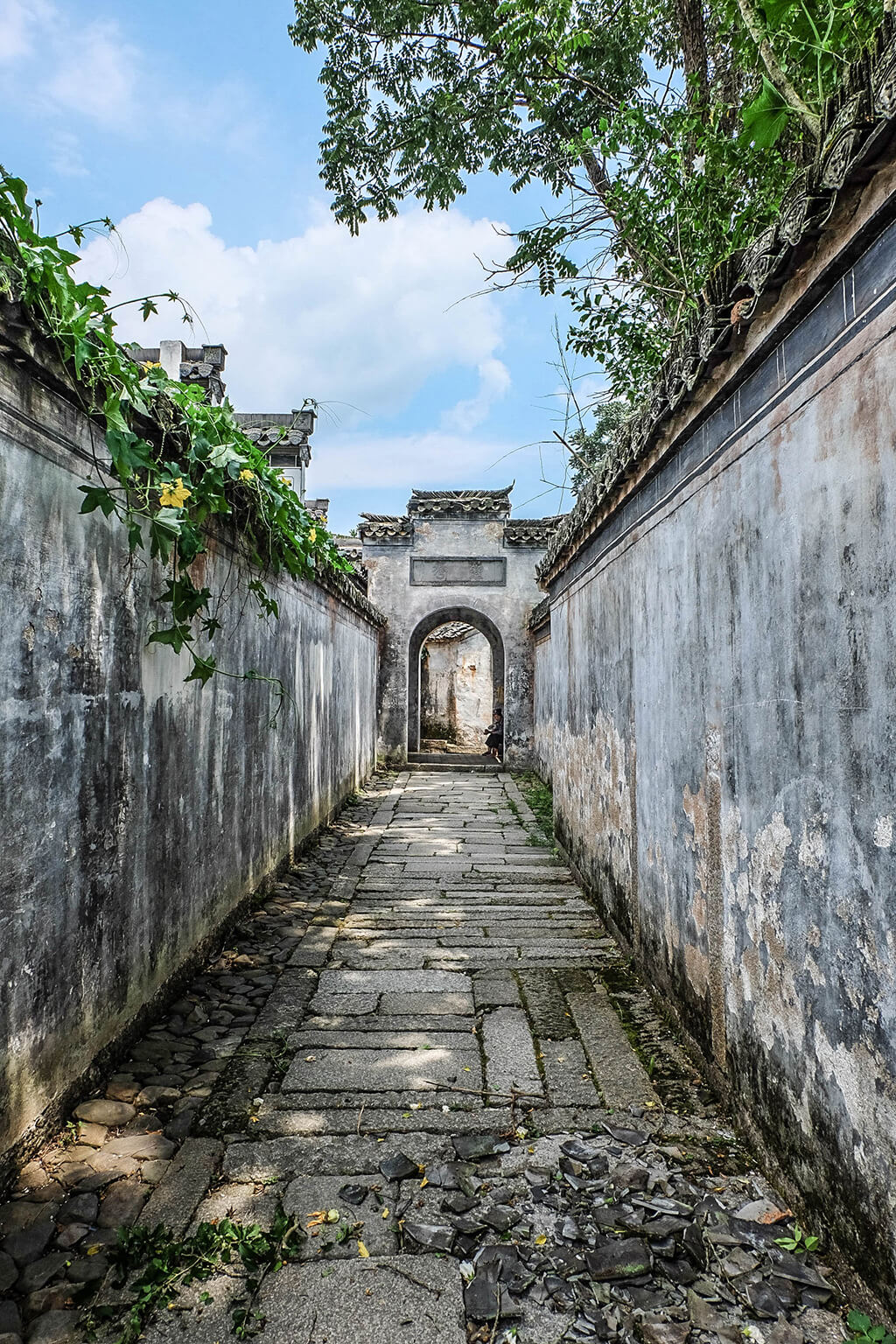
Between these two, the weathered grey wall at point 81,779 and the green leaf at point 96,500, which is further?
the green leaf at point 96,500

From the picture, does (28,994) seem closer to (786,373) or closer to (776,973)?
(776,973)

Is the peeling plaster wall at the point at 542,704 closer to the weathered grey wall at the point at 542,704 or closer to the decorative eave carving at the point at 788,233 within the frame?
the weathered grey wall at the point at 542,704

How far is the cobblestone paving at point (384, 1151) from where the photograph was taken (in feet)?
Result: 5.96

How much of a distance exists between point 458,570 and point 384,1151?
13111 mm

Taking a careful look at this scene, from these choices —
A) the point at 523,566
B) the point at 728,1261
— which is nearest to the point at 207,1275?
the point at 728,1261

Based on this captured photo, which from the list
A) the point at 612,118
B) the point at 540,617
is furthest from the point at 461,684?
the point at 612,118

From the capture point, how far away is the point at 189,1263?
1959 millimetres

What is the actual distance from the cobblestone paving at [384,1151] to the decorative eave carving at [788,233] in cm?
260

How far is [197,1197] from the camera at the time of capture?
2213mm

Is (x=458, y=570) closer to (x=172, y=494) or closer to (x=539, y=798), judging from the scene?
(x=539, y=798)

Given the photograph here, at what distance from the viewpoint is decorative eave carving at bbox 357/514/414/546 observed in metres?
15.0

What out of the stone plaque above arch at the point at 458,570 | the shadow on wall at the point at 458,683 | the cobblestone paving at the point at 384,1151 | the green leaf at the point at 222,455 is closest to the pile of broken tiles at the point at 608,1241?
the cobblestone paving at the point at 384,1151

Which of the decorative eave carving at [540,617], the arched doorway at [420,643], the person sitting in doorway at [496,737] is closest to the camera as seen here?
the decorative eave carving at [540,617]

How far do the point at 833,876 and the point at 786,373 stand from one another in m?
1.44
